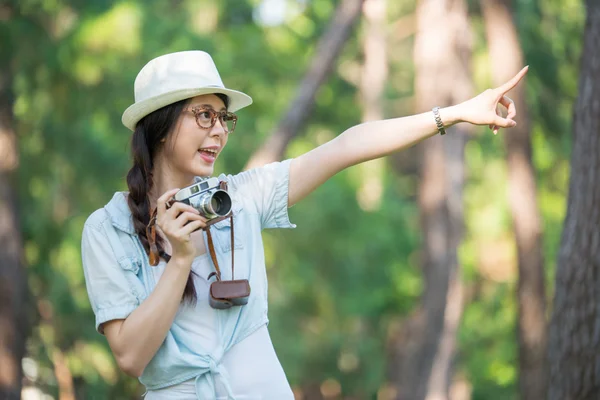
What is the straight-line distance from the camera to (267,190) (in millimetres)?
3236

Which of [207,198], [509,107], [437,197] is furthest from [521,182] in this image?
[207,198]

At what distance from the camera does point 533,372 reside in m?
8.91

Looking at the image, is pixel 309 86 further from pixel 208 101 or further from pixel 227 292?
pixel 227 292

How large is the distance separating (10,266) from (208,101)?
6.14 m

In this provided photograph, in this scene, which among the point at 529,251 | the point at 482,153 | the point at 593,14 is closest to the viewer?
the point at 593,14

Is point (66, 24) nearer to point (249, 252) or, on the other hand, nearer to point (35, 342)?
point (35, 342)

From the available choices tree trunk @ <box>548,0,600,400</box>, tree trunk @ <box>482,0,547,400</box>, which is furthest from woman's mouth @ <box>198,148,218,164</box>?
tree trunk @ <box>482,0,547,400</box>

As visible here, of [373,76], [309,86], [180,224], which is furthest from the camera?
[373,76]

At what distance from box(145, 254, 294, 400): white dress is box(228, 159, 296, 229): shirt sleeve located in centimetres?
34

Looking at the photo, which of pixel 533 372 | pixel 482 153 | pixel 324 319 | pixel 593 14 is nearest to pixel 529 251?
pixel 533 372

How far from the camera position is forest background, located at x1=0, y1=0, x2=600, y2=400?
9.71 m

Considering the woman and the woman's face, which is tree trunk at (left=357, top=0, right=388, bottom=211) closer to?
the woman

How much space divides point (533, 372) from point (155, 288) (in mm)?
6709

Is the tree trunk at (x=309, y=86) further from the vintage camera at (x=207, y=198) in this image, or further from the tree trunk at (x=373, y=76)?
the tree trunk at (x=373, y=76)
